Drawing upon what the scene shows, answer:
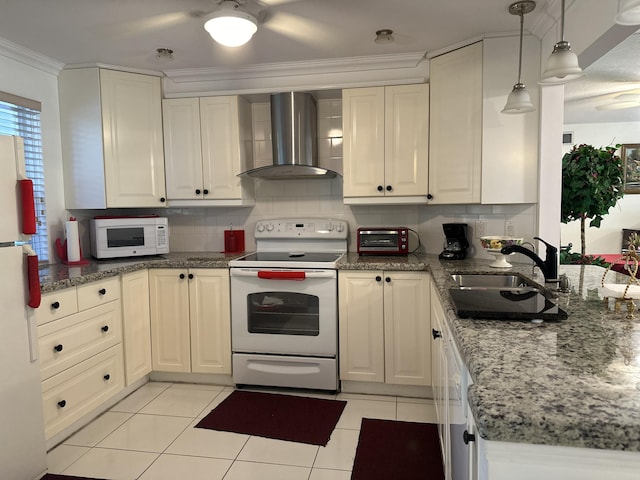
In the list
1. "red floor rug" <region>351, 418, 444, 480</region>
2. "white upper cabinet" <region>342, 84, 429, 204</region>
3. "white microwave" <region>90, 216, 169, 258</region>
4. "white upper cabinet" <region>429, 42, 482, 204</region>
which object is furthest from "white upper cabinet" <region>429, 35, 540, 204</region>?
"white microwave" <region>90, 216, 169, 258</region>

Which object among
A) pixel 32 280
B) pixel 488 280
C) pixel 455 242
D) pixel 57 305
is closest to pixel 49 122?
pixel 57 305

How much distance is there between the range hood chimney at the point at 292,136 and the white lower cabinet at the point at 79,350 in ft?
4.30

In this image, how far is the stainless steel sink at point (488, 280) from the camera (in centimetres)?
218

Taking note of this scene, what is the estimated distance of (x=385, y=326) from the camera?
2.82 meters

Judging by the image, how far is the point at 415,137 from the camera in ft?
9.64

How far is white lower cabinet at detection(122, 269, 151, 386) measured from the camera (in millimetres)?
2828

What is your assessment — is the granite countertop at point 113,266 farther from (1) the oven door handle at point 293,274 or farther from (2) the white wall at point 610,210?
(2) the white wall at point 610,210

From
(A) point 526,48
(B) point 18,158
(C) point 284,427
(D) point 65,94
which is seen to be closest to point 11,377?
(B) point 18,158

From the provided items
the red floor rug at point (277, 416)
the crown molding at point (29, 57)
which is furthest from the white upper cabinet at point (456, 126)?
the crown molding at point (29, 57)

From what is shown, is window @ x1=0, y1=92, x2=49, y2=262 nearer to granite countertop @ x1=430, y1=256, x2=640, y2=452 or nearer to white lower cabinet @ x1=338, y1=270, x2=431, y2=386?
white lower cabinet @ x1=338, y1=270, x2=431, y2=386

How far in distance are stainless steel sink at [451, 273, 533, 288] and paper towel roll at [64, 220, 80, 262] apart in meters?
2.44

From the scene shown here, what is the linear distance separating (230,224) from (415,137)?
1.64 metres

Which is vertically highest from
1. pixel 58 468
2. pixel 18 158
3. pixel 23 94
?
pixel 23 94

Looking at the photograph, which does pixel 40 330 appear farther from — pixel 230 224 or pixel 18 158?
pixel 230 224
